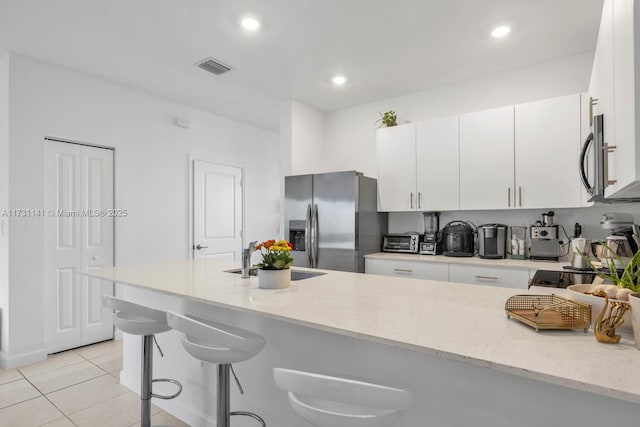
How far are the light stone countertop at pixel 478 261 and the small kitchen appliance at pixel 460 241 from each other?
0.29 feet

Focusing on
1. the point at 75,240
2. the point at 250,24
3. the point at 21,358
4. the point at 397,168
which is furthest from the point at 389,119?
the point at 21,358

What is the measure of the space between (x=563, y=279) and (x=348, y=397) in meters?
1.72

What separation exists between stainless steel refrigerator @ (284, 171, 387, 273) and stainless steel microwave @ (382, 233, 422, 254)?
0.09m

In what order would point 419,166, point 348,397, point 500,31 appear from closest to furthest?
point 348,397
point 500,31
point 419,166

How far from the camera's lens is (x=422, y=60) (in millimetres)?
3213

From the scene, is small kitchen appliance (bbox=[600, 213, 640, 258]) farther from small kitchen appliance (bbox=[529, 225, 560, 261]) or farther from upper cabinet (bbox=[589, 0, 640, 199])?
small kitchen appliance (bbox=[529, 225, 560, 261])

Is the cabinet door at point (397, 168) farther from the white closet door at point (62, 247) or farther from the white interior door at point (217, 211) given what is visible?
the white closet door at point (62, 247)

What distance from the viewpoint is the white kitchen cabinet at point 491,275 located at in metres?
2.83

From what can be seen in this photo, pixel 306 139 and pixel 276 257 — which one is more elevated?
pixel 306 139

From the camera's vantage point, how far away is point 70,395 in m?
2.64

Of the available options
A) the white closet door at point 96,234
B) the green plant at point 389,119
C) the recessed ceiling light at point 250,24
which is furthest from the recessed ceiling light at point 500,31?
the white closet door at point 96,234

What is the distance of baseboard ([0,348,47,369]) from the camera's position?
3035mm

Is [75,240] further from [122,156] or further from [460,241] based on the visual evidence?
[460,241]

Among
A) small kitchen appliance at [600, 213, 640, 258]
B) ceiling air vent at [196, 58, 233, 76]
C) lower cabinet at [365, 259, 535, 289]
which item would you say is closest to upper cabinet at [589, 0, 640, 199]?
small kitchen appliance at [600, 213, 640, 258]
